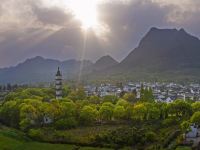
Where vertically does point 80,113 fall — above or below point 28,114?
above

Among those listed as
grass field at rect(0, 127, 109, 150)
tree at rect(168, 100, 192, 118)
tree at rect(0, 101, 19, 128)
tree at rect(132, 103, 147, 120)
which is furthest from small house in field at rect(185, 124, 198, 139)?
tree at rect(0, 101, 19, 128)

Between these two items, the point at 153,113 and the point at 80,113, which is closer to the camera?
the point at 153,113

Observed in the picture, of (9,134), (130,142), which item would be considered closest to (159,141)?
(130,142)

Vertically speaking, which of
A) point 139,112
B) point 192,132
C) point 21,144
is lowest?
point 21,144

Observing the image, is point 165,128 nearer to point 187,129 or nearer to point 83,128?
point 187,129

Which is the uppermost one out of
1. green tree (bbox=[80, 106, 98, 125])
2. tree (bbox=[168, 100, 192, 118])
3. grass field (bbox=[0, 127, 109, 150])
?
tree (bbox=[168, 100, 192, 118])

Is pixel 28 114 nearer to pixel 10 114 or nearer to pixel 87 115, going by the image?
pixel 10 114

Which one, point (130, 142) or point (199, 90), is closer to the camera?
point (130, 142)

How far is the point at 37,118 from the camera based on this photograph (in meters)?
79.8

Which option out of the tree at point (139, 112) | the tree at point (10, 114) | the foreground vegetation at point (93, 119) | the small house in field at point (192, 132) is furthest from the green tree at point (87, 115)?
the small house in field at point (192, 132)

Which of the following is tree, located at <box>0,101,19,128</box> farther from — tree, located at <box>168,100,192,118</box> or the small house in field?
the small house in field

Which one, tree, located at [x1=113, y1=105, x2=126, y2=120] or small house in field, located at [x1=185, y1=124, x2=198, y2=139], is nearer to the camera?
small house in field, located at [x1=185, y1=124, x2=198, y2=139]

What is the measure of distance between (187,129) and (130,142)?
9.52 m

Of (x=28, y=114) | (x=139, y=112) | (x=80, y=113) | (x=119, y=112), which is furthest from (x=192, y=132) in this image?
(x=28, y=114)
